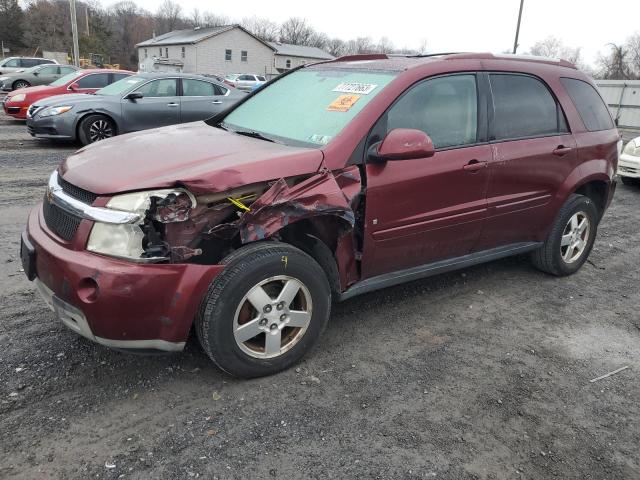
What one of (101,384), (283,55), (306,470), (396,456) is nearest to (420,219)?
(396,456)

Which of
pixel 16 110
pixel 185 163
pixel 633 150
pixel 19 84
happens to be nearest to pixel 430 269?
pixel 185 163

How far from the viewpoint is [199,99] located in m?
10.9

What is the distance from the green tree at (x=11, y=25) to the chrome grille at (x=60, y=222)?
73.7 m

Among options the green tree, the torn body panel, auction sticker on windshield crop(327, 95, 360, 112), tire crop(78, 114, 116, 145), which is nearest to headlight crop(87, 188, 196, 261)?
the torn body panel

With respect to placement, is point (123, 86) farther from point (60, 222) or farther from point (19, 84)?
point (19, 84)

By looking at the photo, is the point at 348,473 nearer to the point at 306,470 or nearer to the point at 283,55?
the point at 306,470

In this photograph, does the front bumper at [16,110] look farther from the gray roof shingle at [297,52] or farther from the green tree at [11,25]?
the green tree at [11,25]

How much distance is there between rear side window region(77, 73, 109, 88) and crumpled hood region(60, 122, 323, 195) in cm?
1046

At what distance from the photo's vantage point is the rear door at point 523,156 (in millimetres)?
3943

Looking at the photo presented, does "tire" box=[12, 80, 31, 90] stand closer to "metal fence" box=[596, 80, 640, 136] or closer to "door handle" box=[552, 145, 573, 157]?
"door handle" box=[552, 145, 573, 157]

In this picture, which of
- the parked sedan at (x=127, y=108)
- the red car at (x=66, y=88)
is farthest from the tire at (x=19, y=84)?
the parked sedan at (x=127, y=108)

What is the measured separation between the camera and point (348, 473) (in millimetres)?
2385

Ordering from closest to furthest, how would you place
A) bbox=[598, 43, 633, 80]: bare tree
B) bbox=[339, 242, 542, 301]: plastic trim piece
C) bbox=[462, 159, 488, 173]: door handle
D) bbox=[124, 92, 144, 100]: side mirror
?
bbox=[339, 242, 542, 301]: plastic trim piece
bbox=[462, 159, 488, 173]: door handle
bbox=[124, 92, 144, 100]: side mirror
bbox=[598, 43, 633, 80]: bare tree

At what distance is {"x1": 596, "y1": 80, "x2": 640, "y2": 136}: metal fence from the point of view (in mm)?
23141
